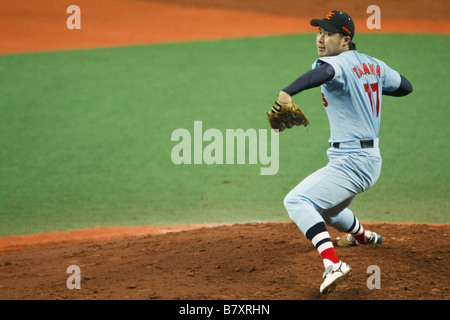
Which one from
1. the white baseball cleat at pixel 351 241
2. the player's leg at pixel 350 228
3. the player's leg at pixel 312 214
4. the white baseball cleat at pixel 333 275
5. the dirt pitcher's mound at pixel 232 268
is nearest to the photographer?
the white baseball cleat at pixel 333 275

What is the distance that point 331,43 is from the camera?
13.2 ft

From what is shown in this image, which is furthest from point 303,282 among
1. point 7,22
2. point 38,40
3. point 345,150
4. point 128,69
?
point 7,22

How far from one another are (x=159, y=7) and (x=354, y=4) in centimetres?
534

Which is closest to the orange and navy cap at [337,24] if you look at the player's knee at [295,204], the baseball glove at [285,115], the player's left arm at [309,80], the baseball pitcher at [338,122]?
the baseball pitcher at [338,122]

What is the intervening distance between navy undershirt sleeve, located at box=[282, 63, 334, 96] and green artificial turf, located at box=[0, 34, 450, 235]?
3230 millimetres

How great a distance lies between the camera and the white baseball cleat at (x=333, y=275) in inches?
140

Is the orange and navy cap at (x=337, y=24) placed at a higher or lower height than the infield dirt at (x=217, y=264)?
higher

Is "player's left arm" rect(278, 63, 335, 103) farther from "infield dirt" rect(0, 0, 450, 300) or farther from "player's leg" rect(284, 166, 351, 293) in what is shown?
"infield dirt" rect(0, 0, 450, 300)

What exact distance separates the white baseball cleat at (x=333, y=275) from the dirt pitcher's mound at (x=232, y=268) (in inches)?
6.4

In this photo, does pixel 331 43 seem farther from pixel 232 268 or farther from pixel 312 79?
pixel 232 268

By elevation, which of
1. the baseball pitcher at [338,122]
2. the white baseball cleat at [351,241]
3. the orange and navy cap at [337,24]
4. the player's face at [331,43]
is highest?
the orange and navy cap at [337,24]

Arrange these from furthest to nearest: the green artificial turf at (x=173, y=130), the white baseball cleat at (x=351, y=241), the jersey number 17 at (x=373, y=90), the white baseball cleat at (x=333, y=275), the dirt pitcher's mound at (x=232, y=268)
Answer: the green artificial turf at (x=173, y=130) < the white baseball cleat at (x=351, y=241) < the jersey number 17 at (x=373, y=90) < the dirt pitcher's mound at (x=232, y=268) < the white baseball cleat at (x=333, y=275)

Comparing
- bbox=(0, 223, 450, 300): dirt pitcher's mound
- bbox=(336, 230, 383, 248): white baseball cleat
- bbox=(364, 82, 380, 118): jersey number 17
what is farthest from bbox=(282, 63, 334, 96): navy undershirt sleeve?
bbox=(336, 230, 383, 248): white baseball cleat

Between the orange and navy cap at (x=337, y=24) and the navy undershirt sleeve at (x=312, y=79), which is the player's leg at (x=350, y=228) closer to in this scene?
the navy undershirt sleeve at (x=312, y=79)
